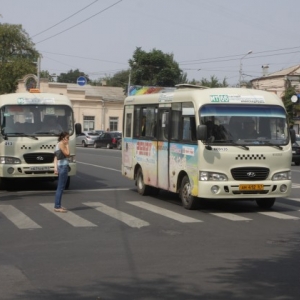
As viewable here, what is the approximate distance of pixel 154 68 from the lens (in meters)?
80.6

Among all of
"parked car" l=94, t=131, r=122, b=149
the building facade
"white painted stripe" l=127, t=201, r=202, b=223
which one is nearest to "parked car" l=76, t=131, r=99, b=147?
"parked car" l=94, t=131, r=122, b=149

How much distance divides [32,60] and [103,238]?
59.9 metres

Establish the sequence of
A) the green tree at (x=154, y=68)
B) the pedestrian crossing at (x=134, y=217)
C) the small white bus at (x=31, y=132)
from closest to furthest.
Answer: the pedestrian crossing at (x=134, y=217) → the small white bus at (x=31, y=132) → the green tree at (x=154, y=68)

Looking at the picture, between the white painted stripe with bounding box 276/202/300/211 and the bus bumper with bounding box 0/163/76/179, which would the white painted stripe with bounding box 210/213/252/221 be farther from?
the bus bumper with bounding box 0/163/76/179

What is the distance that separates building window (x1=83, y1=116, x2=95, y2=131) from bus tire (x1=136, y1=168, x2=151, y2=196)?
207ft

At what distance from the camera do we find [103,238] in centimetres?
1224

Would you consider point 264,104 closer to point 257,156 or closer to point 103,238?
point 257,156

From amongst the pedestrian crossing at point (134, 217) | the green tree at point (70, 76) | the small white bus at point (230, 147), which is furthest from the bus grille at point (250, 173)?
the green tree at point (70, 76)

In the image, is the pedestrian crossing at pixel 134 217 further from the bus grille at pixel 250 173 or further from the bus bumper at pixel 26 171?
the bus bumper at pixel 26 171

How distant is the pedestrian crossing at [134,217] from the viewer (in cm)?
1407

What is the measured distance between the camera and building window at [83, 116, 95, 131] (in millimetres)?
82519

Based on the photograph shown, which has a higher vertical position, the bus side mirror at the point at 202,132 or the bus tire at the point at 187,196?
the bus side mirror at the point at 202,132

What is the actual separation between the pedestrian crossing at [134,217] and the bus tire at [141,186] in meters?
1.70

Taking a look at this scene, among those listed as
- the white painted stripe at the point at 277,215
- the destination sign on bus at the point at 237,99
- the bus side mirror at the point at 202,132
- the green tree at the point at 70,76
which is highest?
the green tree at the point at 70,76
